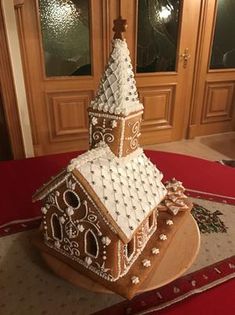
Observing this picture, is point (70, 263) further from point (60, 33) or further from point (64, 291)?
point (60, 33)

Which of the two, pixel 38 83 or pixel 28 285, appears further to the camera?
pixel 38 83

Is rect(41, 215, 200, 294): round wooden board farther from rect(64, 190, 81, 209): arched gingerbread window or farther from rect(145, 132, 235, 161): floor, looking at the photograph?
rect(145, 132, 235, 161): floor

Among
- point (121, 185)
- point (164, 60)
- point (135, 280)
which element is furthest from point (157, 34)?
point (135, 280)

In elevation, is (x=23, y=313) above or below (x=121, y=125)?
below

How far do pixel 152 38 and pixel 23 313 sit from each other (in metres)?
2.72

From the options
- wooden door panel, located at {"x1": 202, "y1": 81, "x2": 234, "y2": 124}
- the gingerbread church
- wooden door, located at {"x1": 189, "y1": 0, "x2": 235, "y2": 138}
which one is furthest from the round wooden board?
wooden door panel, located at {"x1": 202, "y1": 81, "x2": 234, "y2": 124}

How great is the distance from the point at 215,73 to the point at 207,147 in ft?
2.94

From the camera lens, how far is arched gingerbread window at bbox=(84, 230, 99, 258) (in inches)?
24.7

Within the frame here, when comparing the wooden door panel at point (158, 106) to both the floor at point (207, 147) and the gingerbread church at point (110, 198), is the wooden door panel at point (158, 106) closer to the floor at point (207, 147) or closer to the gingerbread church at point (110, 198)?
the floor at point (207, 147)

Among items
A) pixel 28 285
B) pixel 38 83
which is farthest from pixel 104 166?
pixel 38 83

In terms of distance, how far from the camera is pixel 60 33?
2432 mm

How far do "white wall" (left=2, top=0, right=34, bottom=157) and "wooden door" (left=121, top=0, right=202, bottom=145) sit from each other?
105 cm

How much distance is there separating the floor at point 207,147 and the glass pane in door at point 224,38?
35.2 inches

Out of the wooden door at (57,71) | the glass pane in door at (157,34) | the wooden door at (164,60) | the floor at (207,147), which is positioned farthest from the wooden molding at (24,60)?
the floor at (207,147)
